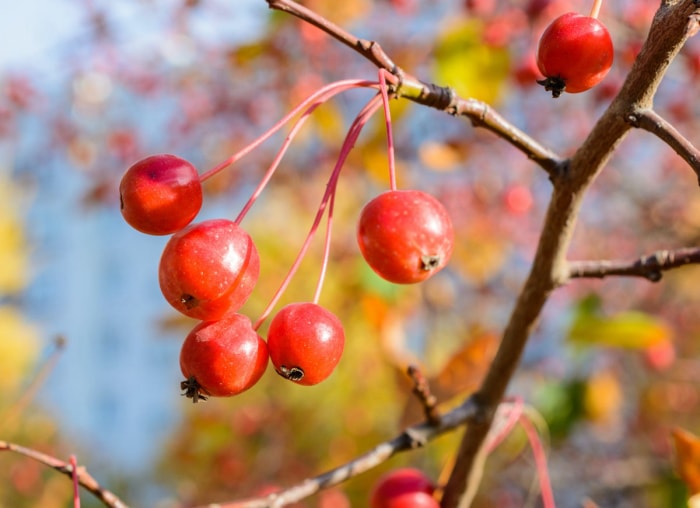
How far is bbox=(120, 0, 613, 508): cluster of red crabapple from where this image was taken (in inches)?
28.5

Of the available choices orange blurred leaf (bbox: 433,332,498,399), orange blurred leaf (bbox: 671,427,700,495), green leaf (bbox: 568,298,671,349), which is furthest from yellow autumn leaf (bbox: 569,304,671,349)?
orange blurred leaf (bbox: 671,427,700,495)

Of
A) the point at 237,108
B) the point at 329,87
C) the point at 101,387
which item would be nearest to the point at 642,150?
the point at 237,108

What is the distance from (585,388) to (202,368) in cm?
182

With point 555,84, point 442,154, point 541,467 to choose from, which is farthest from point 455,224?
point 555,84

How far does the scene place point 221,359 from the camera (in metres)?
0.73

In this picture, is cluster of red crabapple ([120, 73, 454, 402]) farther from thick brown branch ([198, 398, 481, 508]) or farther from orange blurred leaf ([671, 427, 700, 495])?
orange blurred leaf ([671, 427, 700, 495])

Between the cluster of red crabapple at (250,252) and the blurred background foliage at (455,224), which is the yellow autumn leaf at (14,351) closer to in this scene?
the blurred background foliage at (455,224)

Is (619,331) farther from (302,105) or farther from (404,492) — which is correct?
(302,105)

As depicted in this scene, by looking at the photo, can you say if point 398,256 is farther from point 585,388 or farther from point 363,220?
point 585,388

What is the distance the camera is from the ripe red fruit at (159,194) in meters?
0.73

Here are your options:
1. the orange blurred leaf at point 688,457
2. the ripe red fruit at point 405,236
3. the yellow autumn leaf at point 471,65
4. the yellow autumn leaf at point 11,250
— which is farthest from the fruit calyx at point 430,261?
the yellow autumn leaf at point 11,250

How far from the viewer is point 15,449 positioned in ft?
2.60

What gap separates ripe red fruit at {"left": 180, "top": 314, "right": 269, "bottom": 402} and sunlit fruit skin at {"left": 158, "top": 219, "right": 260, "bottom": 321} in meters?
0.02

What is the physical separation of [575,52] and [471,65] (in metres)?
1.31
